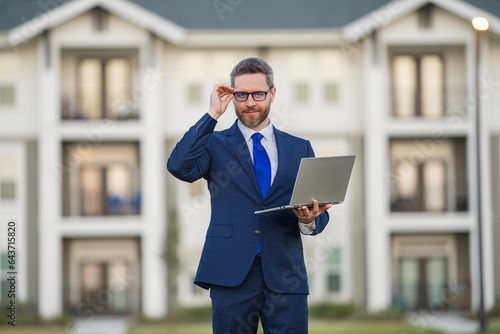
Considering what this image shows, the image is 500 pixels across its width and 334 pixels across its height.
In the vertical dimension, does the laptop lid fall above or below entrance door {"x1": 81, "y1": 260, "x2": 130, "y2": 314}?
above

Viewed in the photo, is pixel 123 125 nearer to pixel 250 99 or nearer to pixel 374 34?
pixel 374 34

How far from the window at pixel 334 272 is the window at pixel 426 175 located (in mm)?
1860

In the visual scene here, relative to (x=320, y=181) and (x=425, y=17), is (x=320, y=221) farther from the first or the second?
(x=425, y=17)

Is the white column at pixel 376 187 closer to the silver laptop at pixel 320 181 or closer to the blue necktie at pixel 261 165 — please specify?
the blue necktie at pixel 261 165

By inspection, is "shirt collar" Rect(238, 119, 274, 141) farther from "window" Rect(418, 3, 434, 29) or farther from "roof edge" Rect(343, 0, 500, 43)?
"window" Rect(418, 3, 434, 29)

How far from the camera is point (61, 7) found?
1867 cm

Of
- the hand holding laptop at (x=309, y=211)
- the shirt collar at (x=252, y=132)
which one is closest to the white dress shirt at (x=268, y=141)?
the shirt collar at (x=252, y=132)

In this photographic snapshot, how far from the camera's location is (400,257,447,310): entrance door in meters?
19.1

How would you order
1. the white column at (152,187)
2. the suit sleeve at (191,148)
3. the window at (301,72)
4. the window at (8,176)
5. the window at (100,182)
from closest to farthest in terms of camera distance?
the suit sleeve at (191,148) < the white column at (152,187) < the window at (100,182) < the window at (8,176) < the window at (301,72)

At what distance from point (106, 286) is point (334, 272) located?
5.53 metres

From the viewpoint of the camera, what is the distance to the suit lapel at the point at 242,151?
359 centimetres

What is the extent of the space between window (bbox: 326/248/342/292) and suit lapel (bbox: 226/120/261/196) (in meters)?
15.9

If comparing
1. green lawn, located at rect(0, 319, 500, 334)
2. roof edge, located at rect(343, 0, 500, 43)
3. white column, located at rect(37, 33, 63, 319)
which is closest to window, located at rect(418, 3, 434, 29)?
roof edge, located at rect(343, 0, 500, 43)

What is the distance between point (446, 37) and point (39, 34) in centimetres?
973
